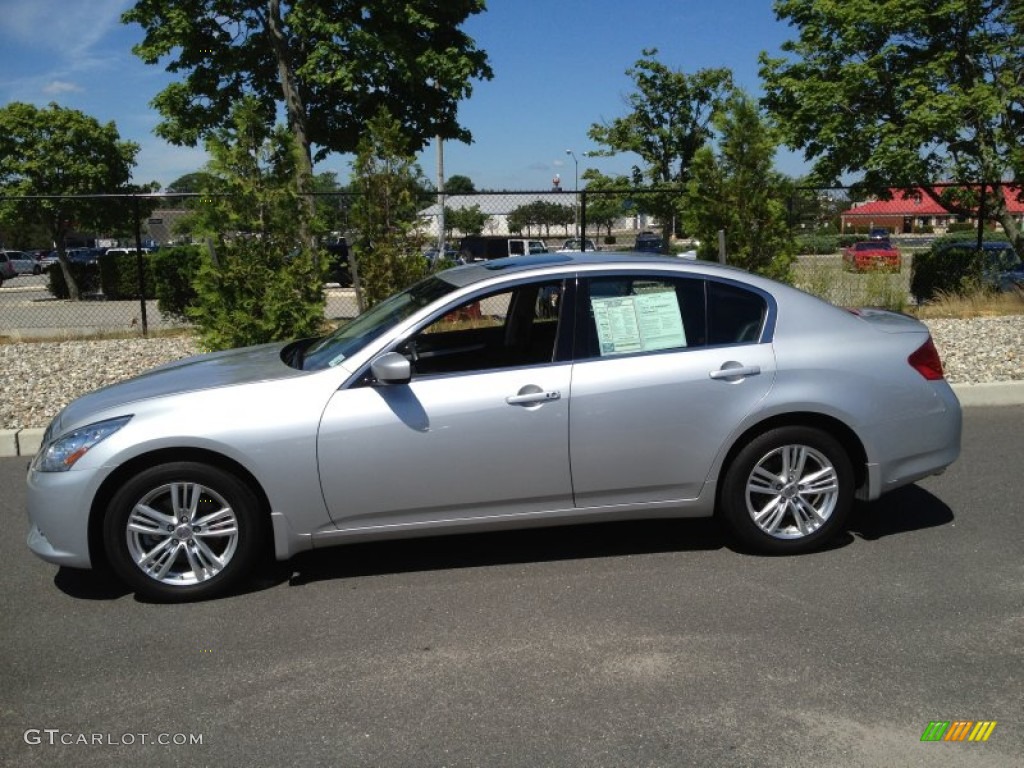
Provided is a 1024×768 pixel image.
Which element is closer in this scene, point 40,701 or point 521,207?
point 40,701

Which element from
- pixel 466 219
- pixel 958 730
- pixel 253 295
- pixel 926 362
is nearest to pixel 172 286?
pixel 466 219

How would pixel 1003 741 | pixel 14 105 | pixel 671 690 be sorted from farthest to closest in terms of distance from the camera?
pixel 14 105 → pixel 671 690 → pixel 1003 741

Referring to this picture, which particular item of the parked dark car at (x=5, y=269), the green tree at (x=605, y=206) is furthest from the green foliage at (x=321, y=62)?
the parked dark car at (x=5, y=269)

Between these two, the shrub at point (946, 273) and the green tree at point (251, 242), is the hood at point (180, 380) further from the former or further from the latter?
the shrub at point (946, 273)

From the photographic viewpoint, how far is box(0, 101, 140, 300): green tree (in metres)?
27.8

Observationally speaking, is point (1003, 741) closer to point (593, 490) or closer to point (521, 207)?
point (593, 490)

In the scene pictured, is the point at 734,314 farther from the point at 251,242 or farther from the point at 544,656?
the point at 251,242

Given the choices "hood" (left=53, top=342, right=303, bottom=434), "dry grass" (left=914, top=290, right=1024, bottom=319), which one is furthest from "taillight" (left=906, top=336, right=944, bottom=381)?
"dry grass" (left=914, top=290, right=1024, bottom=319)

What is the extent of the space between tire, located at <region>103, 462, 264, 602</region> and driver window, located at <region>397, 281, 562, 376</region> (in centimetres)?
112

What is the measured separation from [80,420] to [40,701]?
1.42 m

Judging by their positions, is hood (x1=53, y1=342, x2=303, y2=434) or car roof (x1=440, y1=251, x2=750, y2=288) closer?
hood (x1=53, y1=342, x2=303, y2=434)

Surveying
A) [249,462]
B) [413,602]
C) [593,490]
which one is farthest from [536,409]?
[249,462]

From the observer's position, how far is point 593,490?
460 centimetres

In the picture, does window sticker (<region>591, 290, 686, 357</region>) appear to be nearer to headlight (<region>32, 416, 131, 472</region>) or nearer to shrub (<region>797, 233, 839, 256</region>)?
headlight (<region>32, 416, 131, 472</region>)
